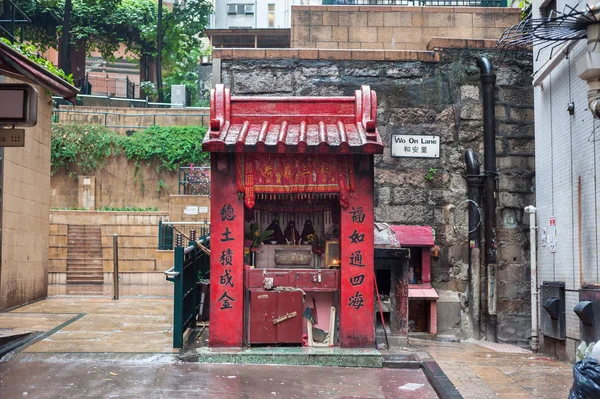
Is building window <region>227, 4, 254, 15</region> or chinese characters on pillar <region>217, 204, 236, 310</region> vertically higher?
building window <region>227, 4, 254, 15</region>

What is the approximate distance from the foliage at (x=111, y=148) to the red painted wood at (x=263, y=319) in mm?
19148

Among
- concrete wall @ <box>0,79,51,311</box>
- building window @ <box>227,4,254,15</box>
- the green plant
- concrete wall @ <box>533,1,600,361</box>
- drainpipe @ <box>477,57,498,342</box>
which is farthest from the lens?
building window @ <box>227,4,254,15</box>

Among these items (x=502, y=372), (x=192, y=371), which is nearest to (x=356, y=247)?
(x=502, y=372)

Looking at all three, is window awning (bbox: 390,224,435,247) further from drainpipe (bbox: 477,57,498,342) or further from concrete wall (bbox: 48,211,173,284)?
concrete wall (bbox: 48,211,173,284)

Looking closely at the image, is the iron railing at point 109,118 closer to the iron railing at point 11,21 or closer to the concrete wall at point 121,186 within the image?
the concrete wall at point 121,186

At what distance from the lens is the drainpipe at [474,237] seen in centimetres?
1529

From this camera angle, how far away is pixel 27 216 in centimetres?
1672

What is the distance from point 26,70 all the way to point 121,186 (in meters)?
21.1

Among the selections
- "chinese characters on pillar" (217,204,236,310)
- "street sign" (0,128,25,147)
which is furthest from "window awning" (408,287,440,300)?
"street sign" (0,128,25,147)

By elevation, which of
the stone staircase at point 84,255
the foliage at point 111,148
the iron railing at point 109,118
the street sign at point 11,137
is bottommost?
the stone staircase at point 84,255

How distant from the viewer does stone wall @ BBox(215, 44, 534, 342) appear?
50.9 feet

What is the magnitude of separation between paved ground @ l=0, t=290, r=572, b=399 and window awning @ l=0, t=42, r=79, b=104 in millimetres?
3959

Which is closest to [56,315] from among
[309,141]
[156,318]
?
[156,318]

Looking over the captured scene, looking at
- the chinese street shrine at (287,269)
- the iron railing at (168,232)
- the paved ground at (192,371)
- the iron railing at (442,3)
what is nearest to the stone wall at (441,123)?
the iron railing at (442,3)
